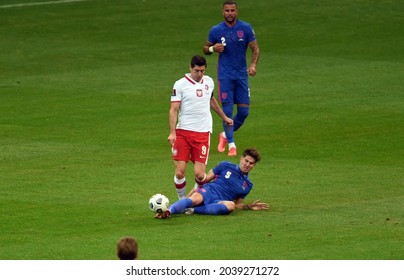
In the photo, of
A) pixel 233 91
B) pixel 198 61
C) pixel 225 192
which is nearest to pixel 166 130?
pixel 233 91

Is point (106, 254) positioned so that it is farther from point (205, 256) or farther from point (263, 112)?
point (263, 112)

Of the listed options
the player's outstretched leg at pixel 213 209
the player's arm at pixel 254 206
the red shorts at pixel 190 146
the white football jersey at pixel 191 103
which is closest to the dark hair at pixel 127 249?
the player's outstretched leg at pixel 213 209

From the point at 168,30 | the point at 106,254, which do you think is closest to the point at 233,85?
the point at 106,254

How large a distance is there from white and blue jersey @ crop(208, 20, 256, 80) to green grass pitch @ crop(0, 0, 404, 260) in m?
1.60

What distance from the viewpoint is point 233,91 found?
85.4 ft

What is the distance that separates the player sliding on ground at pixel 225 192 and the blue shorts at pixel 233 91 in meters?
5.69

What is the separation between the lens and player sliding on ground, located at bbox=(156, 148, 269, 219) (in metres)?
19.7

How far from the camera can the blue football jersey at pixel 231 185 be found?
65.6 ft

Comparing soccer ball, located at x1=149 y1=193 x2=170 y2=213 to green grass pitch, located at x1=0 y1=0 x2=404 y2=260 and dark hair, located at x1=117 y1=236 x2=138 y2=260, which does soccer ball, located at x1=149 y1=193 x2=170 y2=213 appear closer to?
green grass pitch, located at x1=0 y1=0 x2=404 y2=260

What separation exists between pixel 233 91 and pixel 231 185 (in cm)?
625

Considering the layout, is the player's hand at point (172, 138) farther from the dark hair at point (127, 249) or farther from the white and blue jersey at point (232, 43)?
the dark hair at point (127, 249)

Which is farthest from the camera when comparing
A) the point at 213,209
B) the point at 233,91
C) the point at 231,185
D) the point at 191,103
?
the point at 233,91

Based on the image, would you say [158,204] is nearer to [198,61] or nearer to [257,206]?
→ [257,206]

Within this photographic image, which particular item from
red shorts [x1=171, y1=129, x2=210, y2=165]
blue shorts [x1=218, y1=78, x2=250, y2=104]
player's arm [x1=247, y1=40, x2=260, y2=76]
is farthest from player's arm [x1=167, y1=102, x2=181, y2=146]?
blue shorts [x1=218, y1=78, x2=250, y2=104]
